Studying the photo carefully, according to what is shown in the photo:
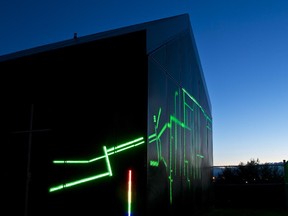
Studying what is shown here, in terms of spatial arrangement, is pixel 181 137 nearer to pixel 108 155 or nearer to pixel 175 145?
pixel 175 145

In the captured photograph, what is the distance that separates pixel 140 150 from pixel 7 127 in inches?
136

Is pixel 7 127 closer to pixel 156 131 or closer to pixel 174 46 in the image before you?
pixel 156 131

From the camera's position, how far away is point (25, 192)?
653 centimetres

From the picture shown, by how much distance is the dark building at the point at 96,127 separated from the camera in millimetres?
5543

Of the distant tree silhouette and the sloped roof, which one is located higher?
the sloped roof

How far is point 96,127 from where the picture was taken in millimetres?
5828

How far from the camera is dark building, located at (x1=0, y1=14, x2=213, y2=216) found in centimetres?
554

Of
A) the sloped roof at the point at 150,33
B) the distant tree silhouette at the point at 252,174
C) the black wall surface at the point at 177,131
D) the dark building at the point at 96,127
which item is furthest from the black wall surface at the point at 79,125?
the distant tree silhouette at the point at 252,174

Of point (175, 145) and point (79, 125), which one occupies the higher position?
point (79, 125)

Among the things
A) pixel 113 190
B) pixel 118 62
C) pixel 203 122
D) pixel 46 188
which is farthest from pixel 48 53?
pixel 203 122

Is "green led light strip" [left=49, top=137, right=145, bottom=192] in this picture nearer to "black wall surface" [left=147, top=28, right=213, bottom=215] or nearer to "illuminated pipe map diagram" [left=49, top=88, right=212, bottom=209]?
"illuminated pipe map diagram" [left=49, top=88, right=212, bottom=209]

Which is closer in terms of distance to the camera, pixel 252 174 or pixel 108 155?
pixel 108 155

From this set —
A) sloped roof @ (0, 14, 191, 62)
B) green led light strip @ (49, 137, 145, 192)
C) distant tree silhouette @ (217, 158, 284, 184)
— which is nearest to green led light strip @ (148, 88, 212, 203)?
green led light strip @ (49, 137, 145, 192)

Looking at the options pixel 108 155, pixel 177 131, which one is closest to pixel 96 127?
pixel 108 155
